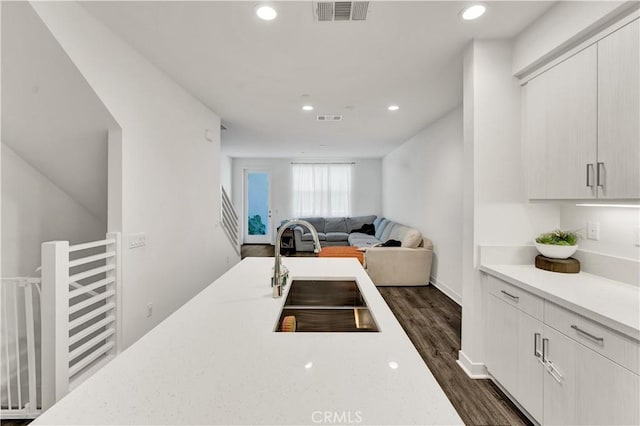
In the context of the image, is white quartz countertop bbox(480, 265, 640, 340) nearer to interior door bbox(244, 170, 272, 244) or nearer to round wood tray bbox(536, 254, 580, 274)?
round wood tray bbox(536, 254, 580, 274)

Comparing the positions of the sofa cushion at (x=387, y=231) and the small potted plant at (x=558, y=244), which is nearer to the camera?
the small potted plant at (x=558, y=244)

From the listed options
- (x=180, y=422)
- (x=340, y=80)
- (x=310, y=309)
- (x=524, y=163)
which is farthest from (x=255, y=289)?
(x=340, y=80)

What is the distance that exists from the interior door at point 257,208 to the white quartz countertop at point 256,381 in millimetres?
7378

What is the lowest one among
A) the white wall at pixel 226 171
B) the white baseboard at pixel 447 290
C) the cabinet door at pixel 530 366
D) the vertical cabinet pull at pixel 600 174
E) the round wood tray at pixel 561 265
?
the white baseboard at pixel 447 290

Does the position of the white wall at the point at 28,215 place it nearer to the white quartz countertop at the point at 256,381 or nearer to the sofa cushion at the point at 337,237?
the white quartz countertop at the point at 256,381

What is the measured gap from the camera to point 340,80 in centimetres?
287

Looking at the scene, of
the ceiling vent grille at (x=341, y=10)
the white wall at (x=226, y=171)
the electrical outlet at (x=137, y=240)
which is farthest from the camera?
the white wall at (x=226, y=171)

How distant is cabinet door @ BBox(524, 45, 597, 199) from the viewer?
63.0 inches

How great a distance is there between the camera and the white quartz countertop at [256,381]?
24.5 inches

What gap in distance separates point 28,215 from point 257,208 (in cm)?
606

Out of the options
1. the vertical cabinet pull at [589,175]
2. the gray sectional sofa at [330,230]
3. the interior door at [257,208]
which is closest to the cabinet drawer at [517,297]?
the vertical cabinet pull at [589,175]

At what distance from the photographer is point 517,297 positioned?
5.82ft

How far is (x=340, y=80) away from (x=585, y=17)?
1.81 metres

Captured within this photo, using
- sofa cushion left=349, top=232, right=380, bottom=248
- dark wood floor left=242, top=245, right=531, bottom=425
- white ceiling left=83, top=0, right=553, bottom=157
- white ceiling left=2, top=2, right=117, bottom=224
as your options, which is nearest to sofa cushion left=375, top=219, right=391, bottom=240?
sofa cushion left=349, top=232, right=380, bottom=248
